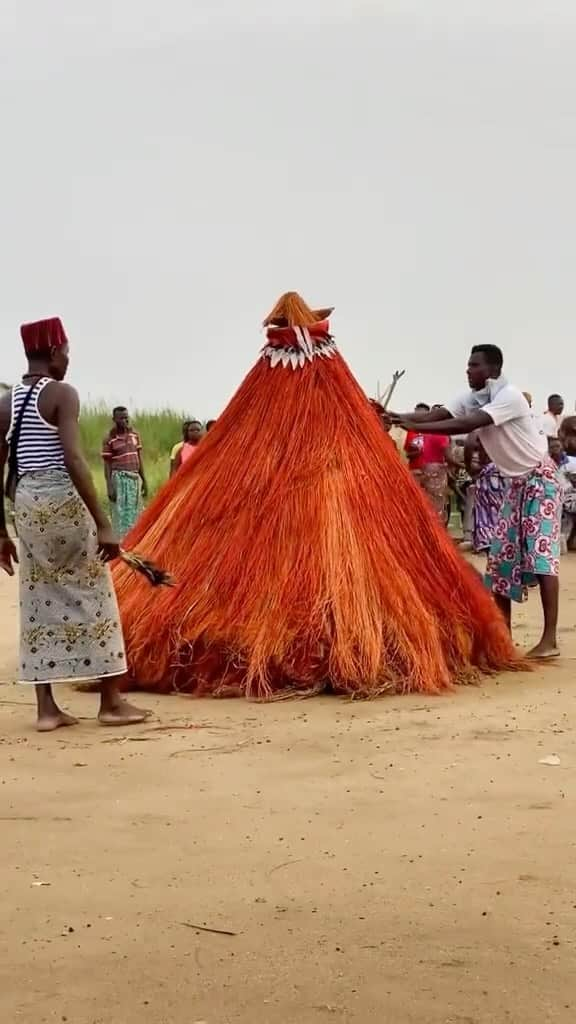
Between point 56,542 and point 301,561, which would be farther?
point 301,561

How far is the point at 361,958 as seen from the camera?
2936mm

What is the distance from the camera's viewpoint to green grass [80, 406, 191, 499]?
18.5m

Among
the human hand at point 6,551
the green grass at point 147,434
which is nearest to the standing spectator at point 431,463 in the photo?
the green grass at point 147,434

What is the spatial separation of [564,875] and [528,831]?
36 centimetres

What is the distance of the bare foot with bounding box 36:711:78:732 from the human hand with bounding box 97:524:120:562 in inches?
24.4

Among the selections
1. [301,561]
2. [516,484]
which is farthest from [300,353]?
[516,484]

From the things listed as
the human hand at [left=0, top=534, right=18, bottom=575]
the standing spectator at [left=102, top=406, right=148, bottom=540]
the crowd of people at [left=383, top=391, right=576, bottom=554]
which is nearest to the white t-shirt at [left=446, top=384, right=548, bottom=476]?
the human hand at [left=0, top=534, right=18, bottom=575]

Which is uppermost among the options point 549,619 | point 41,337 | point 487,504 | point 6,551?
point 41,337

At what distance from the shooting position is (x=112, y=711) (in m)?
5.30

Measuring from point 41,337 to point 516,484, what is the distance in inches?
103

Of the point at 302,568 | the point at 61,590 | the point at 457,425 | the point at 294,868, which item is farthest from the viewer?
the point at 457,425

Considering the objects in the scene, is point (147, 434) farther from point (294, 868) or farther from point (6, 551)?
point (294, 868)

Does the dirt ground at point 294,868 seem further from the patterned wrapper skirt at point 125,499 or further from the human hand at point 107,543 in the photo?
the patterned wrapper skirt at point 125,499

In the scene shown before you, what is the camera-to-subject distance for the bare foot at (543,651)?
6699mm
